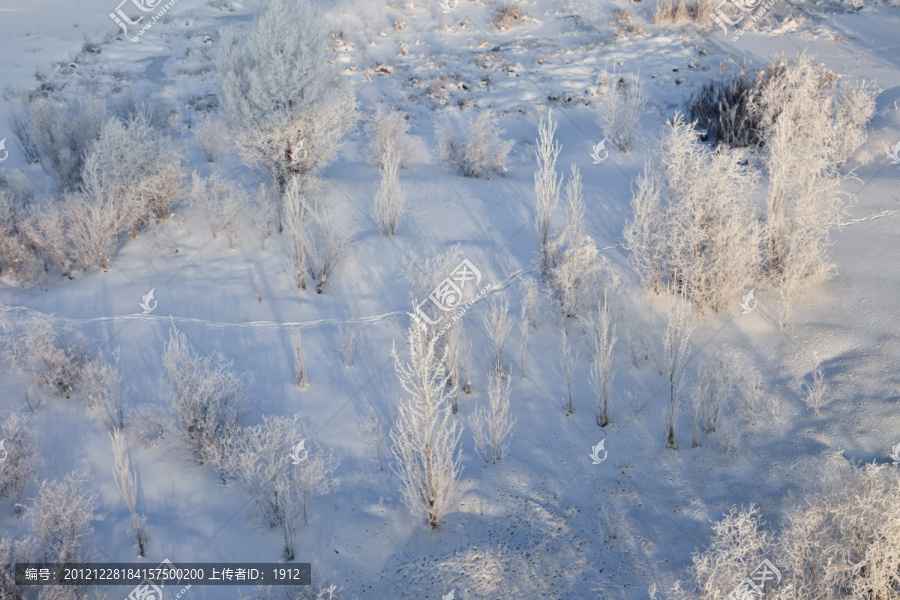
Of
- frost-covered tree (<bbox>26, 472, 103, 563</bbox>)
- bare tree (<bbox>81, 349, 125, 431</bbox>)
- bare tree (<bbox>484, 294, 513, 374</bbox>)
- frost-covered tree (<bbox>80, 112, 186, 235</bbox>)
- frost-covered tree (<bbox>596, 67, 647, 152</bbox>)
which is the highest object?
frost-covered tree (<bbox>596, 67, 647, 152</bbox>)

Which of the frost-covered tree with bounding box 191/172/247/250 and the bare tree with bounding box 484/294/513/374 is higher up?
the frost-covered tree with bounding box 191/172/247/250

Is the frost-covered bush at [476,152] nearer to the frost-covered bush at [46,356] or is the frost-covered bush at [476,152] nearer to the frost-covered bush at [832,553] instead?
the frost-covered bush at [46,356]

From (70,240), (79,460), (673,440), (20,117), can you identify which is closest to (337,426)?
(79,460)

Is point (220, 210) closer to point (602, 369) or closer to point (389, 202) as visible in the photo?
point (389, 202)

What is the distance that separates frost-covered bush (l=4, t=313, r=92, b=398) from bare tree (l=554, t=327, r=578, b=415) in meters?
5.45

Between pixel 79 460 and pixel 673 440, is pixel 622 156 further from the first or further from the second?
pixel 79 460

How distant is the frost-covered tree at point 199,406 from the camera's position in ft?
24.8

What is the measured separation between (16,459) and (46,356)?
52.8 inches

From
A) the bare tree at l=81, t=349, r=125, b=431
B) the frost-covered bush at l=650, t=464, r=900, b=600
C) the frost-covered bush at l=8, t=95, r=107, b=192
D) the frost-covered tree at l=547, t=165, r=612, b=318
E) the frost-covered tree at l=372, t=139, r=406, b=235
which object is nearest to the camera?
the frost-covered bush at l=650, t=464, r=900, b=600

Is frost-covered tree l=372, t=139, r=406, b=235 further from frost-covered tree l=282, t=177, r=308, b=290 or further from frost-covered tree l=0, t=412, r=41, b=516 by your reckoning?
frost-covered tree l=0, t=412, r=41, b=516

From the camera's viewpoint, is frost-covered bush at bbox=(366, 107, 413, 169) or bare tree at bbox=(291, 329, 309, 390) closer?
bare tree at bbox=(291, 329, 309, 390)

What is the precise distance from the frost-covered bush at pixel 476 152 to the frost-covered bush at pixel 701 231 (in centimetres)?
354

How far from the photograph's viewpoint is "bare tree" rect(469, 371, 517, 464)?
24.1 feet

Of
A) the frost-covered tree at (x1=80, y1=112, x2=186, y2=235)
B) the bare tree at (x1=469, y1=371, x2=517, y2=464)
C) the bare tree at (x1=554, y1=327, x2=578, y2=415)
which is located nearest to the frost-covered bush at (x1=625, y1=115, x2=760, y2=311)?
the bare tree at (x1=554, y1=327, x2=578, y2=415)
